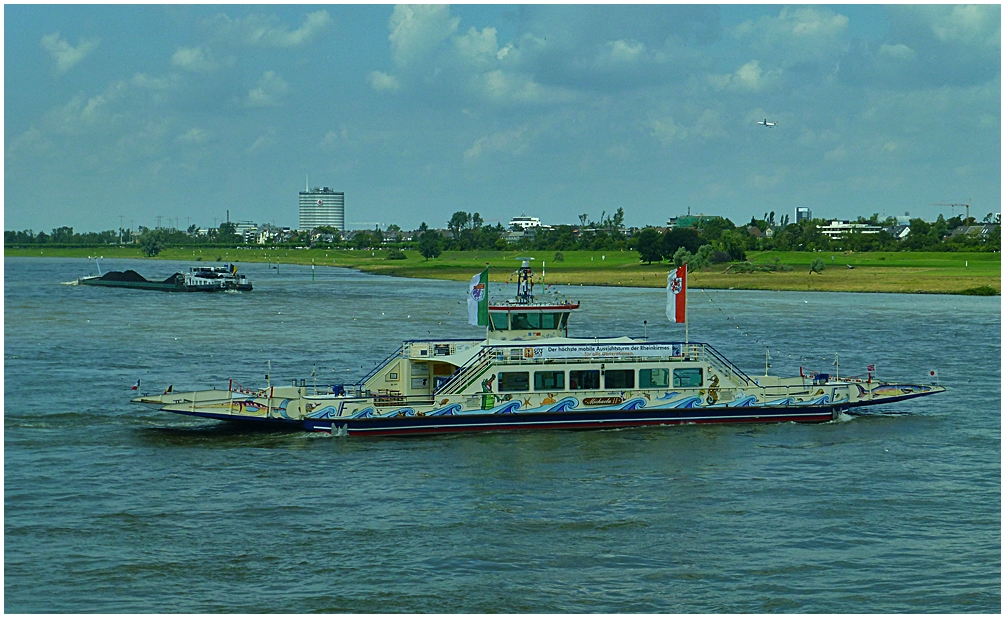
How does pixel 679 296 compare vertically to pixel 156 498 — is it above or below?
above

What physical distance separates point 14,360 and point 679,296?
41537 millimetres

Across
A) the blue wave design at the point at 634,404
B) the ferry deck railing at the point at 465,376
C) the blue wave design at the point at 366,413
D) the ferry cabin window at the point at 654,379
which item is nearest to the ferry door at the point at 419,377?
the ferry deck railing at the point at 465,376

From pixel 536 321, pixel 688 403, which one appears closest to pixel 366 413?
pixel 536 321

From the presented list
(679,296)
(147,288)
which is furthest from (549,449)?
(147,288)

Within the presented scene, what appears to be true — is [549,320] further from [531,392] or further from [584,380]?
[531,392]

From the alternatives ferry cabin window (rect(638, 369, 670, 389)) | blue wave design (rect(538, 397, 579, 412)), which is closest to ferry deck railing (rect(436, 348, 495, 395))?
blue wave design (rect(538, 397, 579, 412))

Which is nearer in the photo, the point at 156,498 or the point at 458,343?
the point at 156,498

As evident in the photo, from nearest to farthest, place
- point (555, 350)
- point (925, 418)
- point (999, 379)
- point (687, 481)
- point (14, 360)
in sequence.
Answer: point (687, 481), point (555, 350), point (925, 418), point (999, 379), point (14, 360)

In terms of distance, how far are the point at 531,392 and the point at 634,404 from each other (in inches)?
160

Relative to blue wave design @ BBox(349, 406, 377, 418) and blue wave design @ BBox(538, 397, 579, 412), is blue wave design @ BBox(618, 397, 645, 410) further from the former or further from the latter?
blue wave design @ BBox(349, 406, 377, 418)

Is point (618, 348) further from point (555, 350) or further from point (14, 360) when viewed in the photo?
point (14, 360)

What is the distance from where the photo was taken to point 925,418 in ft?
168

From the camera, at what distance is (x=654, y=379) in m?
48.6

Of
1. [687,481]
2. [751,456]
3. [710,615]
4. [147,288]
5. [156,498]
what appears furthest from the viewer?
[147,288]
